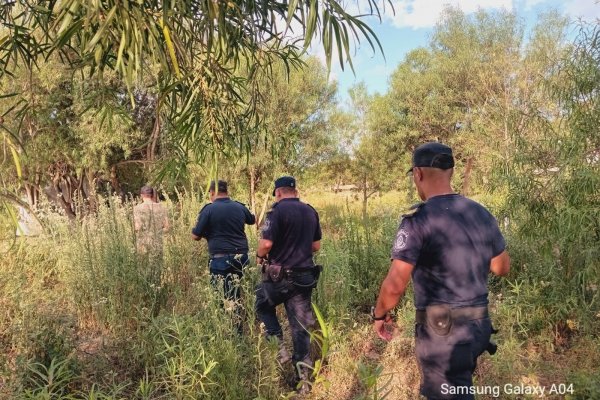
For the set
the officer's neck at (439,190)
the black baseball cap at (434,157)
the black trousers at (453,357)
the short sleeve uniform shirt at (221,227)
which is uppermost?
the black baseball cap at (434,157)

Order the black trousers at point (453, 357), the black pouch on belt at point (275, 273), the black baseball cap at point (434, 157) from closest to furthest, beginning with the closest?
1. the black trousers at point (453, 357)
2. the black baseball cap at point (434, 157)
3. the black pouch on belt at point (275, 273)

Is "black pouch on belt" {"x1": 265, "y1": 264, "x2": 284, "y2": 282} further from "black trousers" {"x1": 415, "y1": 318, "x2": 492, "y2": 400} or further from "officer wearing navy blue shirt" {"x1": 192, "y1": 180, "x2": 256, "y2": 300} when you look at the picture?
"black trousers" {"x1": 415, "y1": 318, "x2": 492, "y2": 400}

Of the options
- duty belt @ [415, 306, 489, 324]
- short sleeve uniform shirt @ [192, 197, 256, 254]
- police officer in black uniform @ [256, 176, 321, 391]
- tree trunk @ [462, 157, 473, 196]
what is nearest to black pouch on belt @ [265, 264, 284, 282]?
police officer in black uniform @ [256, 176, 321, 391]

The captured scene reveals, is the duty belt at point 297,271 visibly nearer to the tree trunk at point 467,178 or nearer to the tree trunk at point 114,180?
the tree trunk at point 467,178

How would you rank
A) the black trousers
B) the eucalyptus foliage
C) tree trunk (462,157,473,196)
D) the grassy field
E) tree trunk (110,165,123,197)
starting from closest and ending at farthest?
the eucalyptus foliage → the black trousers → the grassy field → tree trunk (462,157,473,196) → tree trunk (110,165,123,197)

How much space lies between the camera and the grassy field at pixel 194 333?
3.30 m

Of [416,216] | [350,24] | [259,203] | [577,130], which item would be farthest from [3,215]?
[259,203]

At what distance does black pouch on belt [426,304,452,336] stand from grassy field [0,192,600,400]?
62 centimetres

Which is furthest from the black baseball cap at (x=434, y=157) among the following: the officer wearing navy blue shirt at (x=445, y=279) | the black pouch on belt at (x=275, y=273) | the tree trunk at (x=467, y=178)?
the tree trunk at (x=467, y=178)

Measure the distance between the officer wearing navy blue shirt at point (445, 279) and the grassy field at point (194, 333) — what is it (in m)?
0.54

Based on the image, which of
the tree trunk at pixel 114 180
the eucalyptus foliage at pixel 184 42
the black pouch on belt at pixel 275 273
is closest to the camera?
the eucalyptus foliage at pixel 184 42

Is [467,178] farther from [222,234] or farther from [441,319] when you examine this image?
[441,319]

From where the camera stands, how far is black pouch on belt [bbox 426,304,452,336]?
7.43 feet

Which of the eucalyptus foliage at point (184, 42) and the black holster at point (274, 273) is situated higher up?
the eucalyptus foliage at point (184, 42)
